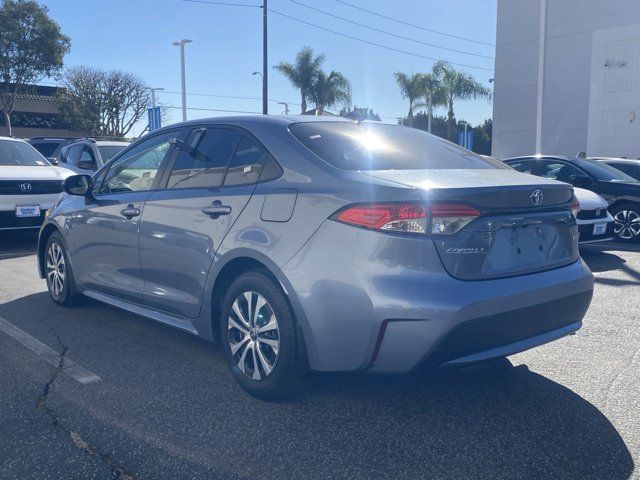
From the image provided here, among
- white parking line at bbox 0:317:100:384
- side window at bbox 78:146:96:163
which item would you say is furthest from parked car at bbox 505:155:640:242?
side window at bbox 78:146:96:163

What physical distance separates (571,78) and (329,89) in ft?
43.6

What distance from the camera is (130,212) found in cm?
473

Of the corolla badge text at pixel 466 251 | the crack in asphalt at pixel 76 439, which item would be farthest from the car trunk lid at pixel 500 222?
the crack in asphalt at pixel 76 439

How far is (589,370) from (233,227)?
243cm

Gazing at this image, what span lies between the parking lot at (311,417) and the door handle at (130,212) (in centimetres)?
94

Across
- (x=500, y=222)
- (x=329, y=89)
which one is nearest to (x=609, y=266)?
(x=500, y=222)

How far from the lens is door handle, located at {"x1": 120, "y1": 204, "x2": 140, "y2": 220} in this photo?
15.3 ft

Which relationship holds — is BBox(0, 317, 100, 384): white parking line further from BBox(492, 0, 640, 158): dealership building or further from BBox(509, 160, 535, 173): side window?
BBox(492, 0, 640, 158): dealership building

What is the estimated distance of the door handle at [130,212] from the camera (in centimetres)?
467

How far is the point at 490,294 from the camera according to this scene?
3131mm

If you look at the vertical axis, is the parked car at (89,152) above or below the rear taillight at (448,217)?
above

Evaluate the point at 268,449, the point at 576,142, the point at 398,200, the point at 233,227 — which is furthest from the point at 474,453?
the point at 576,142

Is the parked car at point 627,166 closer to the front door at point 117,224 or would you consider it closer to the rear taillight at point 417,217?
the front door at point 117,224

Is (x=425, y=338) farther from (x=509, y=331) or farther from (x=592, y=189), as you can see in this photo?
(x=592, y=189)
